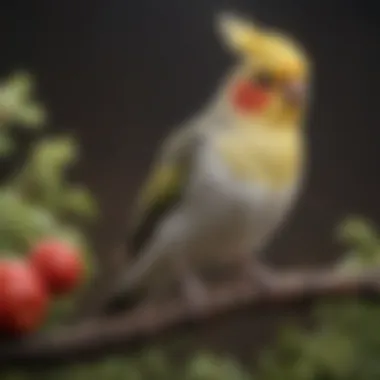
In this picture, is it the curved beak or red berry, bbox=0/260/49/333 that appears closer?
red berry, bbox=0/260/49/333

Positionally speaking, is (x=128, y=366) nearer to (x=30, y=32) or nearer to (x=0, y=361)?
(x=0, y=361)

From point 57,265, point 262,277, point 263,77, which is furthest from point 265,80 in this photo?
A: point 57,265

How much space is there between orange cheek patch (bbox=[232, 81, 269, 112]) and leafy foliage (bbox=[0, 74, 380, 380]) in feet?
0.78

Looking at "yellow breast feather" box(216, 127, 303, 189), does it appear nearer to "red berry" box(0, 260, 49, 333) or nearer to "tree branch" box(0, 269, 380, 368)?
"tree branch" box(0, 269, 380, 368)

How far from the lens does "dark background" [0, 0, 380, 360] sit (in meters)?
1.20

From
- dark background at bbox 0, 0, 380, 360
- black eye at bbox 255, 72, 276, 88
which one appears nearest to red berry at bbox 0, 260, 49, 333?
dark background at bbox 0, 0, 380, 360

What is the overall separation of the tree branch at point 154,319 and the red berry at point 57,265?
59 mm

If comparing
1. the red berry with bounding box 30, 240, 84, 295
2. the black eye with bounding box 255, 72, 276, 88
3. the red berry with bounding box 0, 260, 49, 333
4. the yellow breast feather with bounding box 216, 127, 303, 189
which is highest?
the black eye with bounding box 255, 72, 276, 88

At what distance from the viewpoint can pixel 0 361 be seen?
1.11 metres

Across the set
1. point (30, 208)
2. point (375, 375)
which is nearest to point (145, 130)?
point (30, 208)

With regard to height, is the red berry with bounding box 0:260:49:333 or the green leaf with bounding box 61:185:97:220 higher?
the green leaf with bounding box 61:185:97:220

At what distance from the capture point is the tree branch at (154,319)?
3.67ft

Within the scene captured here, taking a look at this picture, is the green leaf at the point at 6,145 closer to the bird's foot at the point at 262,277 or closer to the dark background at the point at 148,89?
the dark background at the point at 148,89

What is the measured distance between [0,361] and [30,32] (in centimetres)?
46
